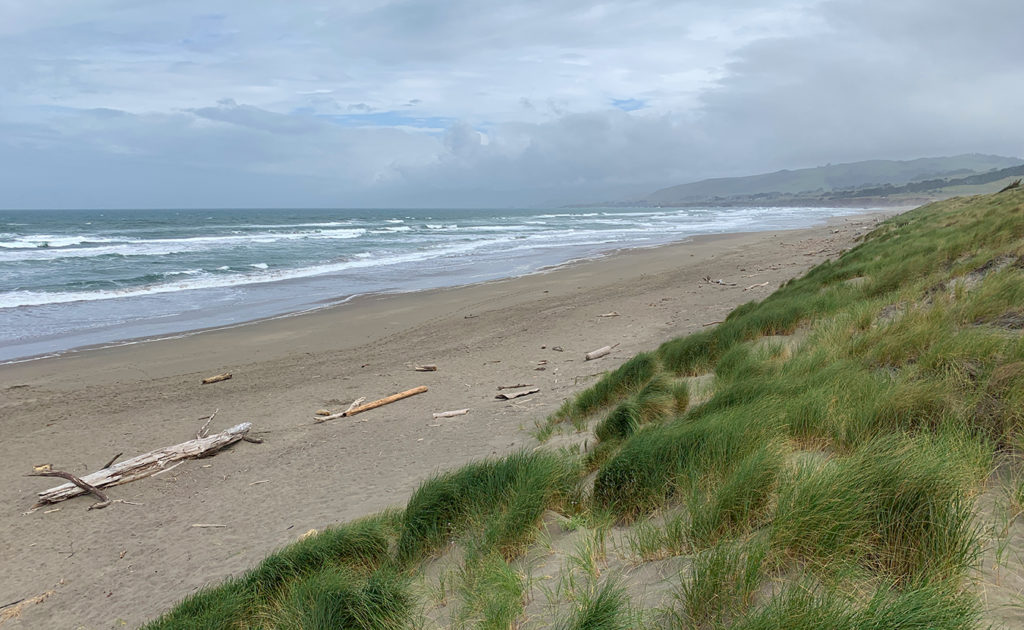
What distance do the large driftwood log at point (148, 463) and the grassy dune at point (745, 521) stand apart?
12.3ft

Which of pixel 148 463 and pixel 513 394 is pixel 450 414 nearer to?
pixel 513 394

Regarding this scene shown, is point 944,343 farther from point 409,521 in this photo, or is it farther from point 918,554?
point 409,521

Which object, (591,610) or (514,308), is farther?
(514,308)

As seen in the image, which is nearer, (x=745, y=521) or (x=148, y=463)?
(x=745, y=521)

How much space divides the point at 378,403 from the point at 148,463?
2897mm

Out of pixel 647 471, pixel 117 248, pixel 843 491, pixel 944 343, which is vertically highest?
pixel 117 248

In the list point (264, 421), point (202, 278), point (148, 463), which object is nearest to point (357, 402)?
point (264, 421)

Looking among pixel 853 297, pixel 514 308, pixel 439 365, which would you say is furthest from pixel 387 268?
pixel 853 297

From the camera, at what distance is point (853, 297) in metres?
8.03

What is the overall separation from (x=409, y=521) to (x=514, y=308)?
12723 mm

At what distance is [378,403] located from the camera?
8.46 meters

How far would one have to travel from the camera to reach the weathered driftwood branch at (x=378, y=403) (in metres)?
8.11

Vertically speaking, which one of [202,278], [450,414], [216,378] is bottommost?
[450,414]

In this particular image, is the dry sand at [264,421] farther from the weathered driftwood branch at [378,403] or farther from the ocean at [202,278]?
the ocean at [202,278]
